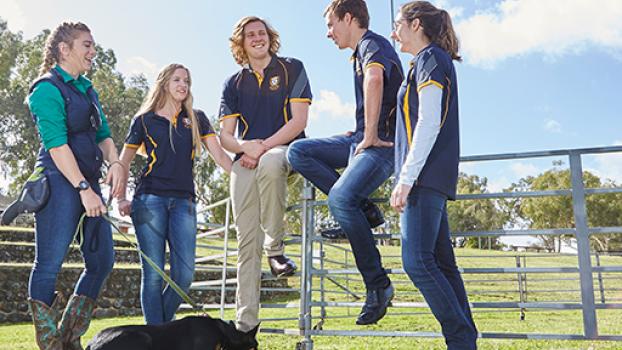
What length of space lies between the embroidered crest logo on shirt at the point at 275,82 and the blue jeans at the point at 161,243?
0.95 m

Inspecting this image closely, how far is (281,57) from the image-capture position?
3646 millimetres

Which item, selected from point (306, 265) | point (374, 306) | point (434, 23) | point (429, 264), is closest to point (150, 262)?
point (306, 265)

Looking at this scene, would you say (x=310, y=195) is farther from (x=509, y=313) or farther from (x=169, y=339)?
(x=509, y=313)

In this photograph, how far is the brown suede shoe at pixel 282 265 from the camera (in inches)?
130

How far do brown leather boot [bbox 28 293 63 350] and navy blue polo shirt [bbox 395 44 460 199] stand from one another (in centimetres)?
190

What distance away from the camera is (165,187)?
3307 millimetres

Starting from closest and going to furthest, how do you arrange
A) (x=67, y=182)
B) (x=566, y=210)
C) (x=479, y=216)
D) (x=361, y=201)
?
(x=67, y=182), (x=361, y=201), (x=566, y=210), (x=479, y=216)

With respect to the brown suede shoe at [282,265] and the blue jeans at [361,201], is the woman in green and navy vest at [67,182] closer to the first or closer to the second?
the brown suede shoe at [282,265]

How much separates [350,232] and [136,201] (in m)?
1.38

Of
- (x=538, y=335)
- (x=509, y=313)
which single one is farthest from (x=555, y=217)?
(x=538, y=335)

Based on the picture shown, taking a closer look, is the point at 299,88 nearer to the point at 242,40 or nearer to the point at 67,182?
the point at 242,40

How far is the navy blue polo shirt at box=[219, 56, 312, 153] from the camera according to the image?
11.5ft

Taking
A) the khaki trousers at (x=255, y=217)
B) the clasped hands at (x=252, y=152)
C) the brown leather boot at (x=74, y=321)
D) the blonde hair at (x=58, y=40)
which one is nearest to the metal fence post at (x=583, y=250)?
the khaki trousers at (x=255, y=217)

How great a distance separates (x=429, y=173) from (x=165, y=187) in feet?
5.59
